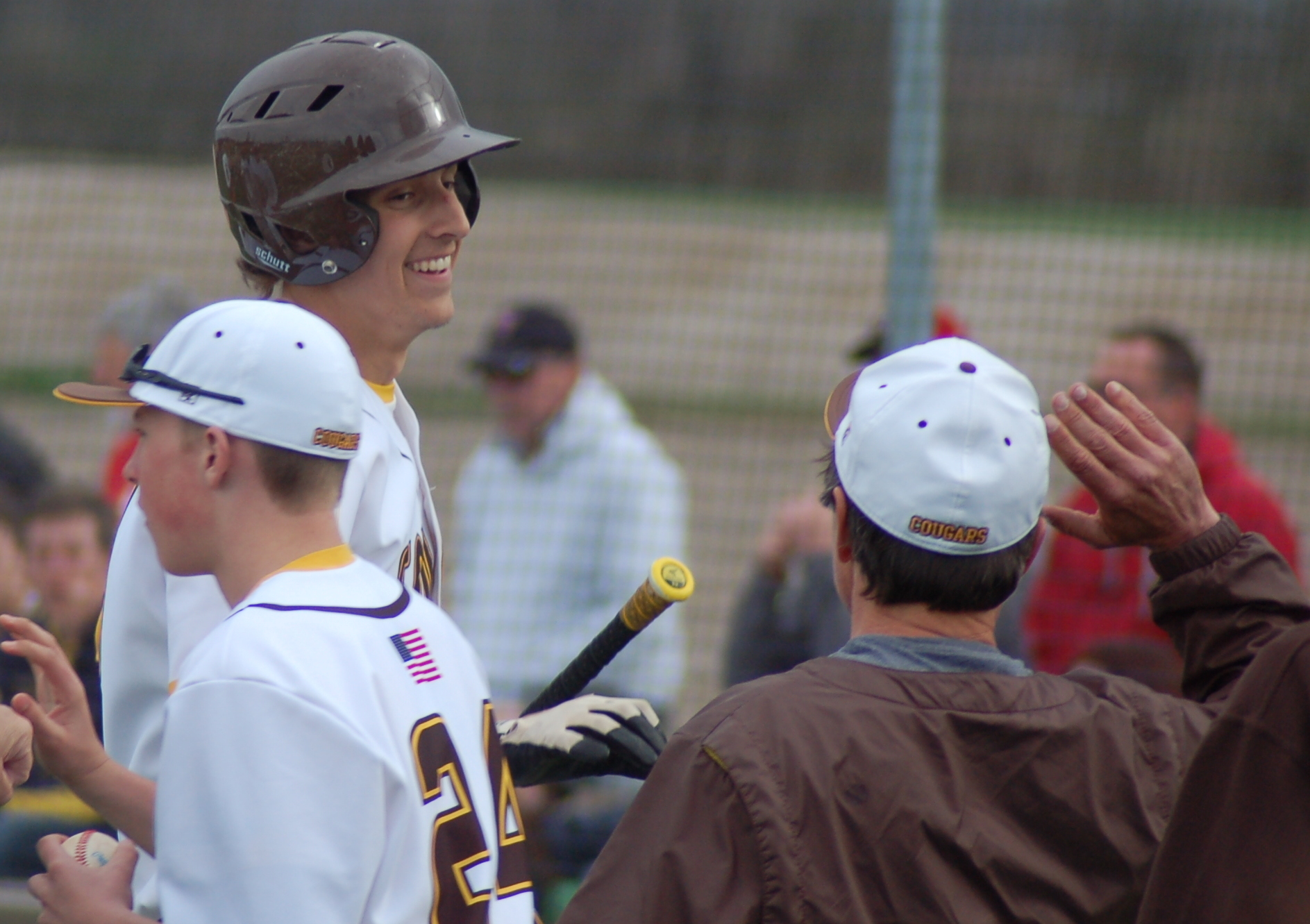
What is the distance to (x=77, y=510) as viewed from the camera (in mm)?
4586

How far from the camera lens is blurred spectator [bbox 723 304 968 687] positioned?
4.46 metres

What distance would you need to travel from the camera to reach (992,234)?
9.95m

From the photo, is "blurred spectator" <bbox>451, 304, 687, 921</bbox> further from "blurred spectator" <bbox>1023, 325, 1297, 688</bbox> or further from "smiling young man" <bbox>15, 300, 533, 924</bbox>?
"smiling young man" <bbox>15, 300, 533, 924</bbox>

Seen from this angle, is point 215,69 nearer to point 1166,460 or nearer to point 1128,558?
point 1128,558

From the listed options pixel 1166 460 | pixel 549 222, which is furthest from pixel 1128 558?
pixel 549 222

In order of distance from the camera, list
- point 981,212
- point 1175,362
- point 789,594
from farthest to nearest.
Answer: point 981,212, point 789,594, point 1175,362

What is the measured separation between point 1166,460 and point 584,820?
2858 millimetres

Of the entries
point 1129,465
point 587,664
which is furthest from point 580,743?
point 1129,465

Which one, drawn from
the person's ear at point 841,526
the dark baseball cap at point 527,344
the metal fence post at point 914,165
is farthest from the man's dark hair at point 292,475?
the dark baseball cap at point 527,344

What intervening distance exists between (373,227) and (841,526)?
0.88 m

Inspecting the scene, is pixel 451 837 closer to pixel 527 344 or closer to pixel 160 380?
pixel 160 380

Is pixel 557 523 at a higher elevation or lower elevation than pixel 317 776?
lower

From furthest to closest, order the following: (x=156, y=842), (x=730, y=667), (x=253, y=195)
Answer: (x=730, y=667) → (x=253, y=195) → (x=156, y=842)

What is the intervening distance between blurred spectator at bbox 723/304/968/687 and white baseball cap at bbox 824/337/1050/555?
2.60m
